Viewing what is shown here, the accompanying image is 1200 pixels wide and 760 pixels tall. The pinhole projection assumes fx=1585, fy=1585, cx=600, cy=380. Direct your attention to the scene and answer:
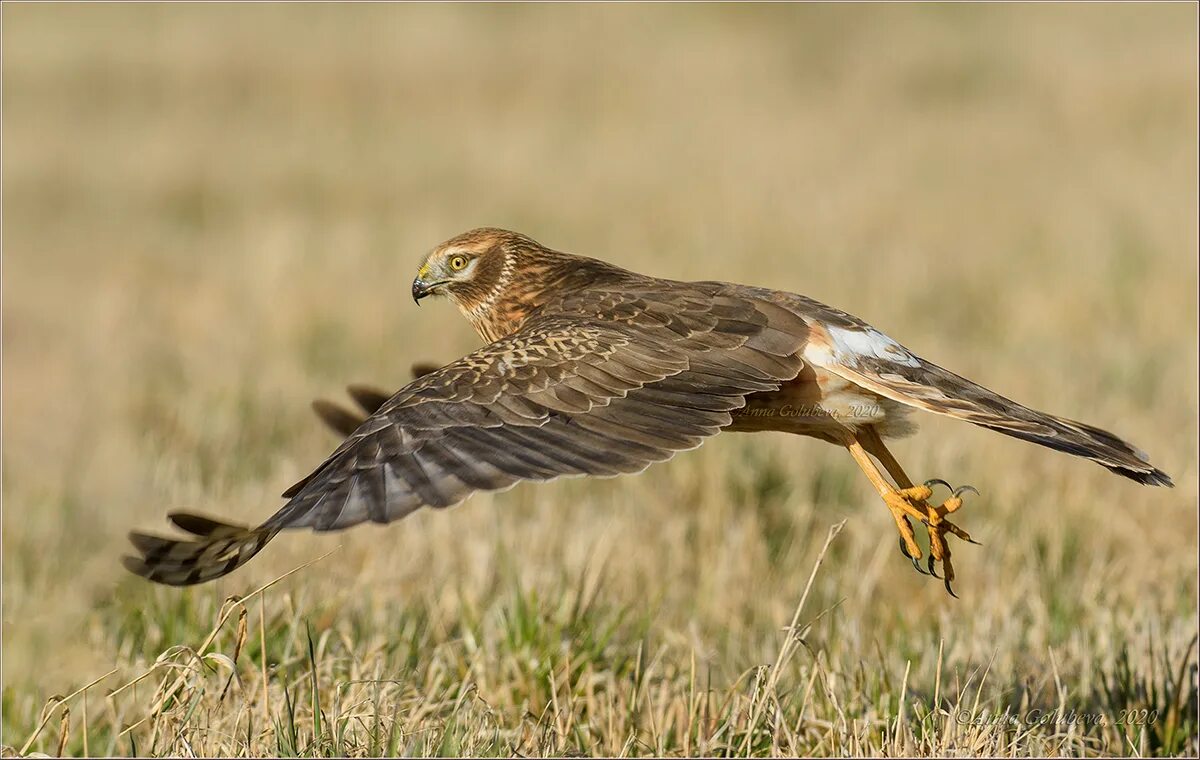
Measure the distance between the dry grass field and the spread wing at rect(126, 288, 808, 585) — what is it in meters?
0.35

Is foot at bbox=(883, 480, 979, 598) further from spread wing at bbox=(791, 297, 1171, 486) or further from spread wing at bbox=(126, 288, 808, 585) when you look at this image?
spread wing at bbox=(126, 288, 808, 585)

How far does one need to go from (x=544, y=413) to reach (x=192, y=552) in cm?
104

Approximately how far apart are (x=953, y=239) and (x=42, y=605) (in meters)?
10.7

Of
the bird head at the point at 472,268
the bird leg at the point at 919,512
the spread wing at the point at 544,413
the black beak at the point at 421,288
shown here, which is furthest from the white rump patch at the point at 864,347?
the black beak at the point at 421,288

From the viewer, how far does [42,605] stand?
19.0ft

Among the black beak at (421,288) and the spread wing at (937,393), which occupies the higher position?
the black beak at (421,288)

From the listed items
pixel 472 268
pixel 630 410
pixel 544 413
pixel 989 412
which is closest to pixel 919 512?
pixel 989 412

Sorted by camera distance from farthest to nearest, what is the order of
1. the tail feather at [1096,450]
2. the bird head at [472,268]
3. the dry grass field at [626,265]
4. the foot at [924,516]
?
the bird head at [472,268], the dry grass field at [626,265], the foot at [924,516], the tail feather at [1096,450]

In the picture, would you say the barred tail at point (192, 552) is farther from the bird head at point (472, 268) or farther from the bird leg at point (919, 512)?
the bird leg at point (919, 512)

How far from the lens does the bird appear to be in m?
4.20

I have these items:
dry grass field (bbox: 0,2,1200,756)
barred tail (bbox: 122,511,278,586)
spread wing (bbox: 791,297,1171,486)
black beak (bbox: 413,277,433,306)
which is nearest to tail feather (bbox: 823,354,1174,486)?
spread wing (bbox: 791,297,1171,486)

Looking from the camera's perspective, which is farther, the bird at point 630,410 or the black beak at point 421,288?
the black beak at point 421,288

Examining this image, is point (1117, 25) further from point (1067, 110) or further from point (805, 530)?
point (805, 530)

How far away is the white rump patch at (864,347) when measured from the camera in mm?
4945
